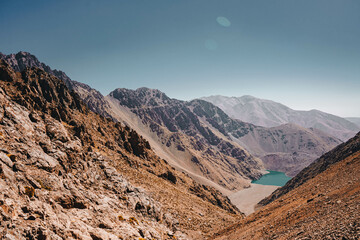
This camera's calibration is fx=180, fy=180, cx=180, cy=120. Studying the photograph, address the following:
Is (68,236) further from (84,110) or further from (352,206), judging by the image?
(84,110)

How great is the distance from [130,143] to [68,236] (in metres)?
82.5

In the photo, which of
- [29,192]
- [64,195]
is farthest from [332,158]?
[29,192]

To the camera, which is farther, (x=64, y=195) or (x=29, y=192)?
(x=64, y=195)

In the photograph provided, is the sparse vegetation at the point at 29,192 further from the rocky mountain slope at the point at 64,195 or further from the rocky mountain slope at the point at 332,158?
the rocky mountain slope at the point at 332,158

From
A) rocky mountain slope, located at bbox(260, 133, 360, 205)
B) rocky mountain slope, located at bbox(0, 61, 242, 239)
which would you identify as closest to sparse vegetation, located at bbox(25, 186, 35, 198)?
rocky mountain slope, located at bbox(0, 61, 242, 239)

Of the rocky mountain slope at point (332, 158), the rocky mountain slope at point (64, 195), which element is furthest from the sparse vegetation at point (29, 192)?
the rocky mountain slope at point (332, 158)

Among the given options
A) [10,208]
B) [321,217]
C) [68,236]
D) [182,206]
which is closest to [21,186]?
[10,208]

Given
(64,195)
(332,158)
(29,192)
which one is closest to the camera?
(29,192)

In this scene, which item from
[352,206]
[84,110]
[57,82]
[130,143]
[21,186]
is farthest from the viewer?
[57,82]

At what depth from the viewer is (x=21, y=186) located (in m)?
13.5

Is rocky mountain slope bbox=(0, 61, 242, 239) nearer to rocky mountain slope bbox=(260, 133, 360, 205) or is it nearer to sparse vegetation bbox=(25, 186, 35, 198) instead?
sparse vegetation bbox=(25, 186, 35, 198)

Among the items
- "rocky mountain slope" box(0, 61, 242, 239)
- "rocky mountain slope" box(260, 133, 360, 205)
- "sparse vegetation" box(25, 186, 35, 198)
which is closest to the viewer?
"rocky mountain slope" box(0, 61, 242, 239)

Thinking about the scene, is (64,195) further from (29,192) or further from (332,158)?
(332,158)

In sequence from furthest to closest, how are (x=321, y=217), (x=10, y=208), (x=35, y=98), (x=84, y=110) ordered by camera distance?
(x=84, y=110)
(x=35, y=98)
(x=321, y=217)
(x=10, y=208)
